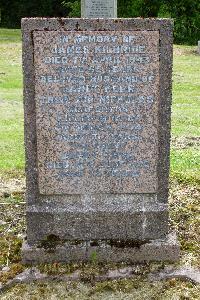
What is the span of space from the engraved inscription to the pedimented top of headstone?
21.3 ft

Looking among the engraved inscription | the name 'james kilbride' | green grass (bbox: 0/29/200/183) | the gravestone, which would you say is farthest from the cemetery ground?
the name 'james kilbride'

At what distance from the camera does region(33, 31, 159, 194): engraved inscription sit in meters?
4.38

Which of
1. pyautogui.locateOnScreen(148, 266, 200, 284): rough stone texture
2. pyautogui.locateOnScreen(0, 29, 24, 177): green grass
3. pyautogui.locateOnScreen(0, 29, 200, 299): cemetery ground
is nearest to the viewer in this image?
pyautogui.locateOnScreen(0, 29, 200, 299): cemetery ground

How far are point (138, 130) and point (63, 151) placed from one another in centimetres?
64

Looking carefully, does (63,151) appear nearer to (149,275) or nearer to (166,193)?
(166,193)

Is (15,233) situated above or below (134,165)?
below

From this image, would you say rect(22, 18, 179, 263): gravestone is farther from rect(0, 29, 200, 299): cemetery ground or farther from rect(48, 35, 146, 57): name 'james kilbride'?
rect(0, 29, 200, 299): cemetery ground

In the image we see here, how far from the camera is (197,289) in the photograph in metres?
4.34

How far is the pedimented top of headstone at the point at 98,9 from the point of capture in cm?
1070

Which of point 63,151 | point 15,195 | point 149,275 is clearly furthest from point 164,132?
point 15,195

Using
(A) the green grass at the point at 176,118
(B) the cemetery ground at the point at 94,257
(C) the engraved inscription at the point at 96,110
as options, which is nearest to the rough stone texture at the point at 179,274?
(B) the cemetery ground at the point at 94,257

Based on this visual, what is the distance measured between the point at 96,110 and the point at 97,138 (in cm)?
24

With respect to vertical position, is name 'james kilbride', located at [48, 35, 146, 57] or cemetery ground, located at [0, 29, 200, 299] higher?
name 'james kilbride', located at [48, 35, 146, 57]

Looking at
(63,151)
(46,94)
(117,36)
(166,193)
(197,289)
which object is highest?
(117,36)
